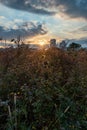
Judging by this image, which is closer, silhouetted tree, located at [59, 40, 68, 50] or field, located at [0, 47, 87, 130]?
field, located at [0, 47, 87, 130]

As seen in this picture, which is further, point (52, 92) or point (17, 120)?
point (52, 92)

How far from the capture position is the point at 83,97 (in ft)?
22.7

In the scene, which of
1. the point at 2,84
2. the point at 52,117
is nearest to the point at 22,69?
the point at 2,84

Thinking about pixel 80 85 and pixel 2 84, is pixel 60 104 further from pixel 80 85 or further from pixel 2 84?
pixel 2 84

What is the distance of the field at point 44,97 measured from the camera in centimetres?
617

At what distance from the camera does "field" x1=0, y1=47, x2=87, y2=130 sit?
6172 millimetres

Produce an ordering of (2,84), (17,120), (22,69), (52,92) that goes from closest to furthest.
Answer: (17,120), (52,92), (2,84), (22,69)

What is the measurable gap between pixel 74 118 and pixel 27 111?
33.3 inches

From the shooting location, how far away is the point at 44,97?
6.38m

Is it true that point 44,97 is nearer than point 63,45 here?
Yes

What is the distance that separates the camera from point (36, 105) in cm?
615

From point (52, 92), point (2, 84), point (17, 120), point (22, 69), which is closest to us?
point (17, 120)

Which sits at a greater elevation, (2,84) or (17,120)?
(2,84)

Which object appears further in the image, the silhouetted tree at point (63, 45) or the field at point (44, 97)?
the silhouetted tree at point (63, 45)
